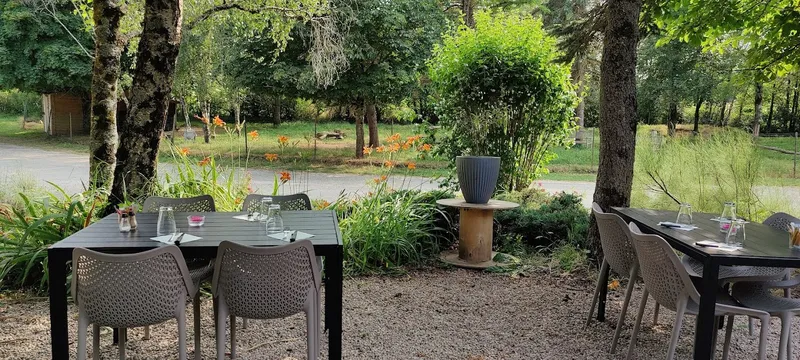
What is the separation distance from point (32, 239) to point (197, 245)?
244cm

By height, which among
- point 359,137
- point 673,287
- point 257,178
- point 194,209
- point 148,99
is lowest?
point 257,178

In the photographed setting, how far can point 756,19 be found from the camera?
5.16 m

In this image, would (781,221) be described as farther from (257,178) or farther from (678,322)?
(257,178)

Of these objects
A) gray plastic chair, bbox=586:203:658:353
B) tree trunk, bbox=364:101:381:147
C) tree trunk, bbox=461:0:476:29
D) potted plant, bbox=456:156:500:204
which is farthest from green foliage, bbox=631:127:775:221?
tree trunk, bbox=364:101:381:147

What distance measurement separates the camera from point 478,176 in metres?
4.95

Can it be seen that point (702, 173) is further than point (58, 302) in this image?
Yes

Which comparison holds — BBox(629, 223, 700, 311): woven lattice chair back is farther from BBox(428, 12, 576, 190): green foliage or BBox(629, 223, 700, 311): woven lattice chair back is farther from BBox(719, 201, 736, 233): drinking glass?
BBox(428, 12, 576, 190): green foliage

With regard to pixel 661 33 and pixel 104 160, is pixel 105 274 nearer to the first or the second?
pixel 104 160

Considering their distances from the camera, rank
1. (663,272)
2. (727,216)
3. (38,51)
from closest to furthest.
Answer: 1. (663,272)
2. (727,216)
3. (38,51)

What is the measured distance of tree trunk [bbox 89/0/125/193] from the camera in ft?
15.9

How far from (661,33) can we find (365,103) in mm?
8682

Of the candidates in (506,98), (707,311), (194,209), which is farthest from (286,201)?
(506,98)

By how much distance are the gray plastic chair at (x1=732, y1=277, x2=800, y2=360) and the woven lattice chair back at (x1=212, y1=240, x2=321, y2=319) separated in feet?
7.19

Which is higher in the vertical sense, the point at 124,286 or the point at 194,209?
the point at 194,209
